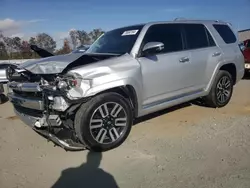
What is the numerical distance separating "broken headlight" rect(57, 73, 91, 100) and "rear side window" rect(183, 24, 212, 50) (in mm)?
2426

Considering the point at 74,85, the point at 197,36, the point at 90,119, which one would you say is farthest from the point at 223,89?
the point at 74,85

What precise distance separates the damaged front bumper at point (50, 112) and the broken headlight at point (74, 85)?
0.33 ft

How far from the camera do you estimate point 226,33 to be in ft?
21.1

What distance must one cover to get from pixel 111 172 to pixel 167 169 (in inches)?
26.9

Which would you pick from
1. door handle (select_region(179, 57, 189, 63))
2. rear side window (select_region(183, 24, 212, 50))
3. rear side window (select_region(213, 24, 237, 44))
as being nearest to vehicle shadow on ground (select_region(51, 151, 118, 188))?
door handle (select_region(179, 57, 189, 63))

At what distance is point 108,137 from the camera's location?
4188mm

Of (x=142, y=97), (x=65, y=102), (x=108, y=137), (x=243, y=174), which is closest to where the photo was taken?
(x=243, y=174)

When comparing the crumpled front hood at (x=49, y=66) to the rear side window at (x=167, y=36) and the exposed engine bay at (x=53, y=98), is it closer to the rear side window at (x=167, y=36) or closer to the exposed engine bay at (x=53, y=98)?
the exposed engine bay at (x=53, y=98)

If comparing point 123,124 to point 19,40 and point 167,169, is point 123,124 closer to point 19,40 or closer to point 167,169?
point 167,169

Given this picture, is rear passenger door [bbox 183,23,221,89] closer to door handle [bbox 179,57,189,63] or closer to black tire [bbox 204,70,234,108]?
door handle [bbox 179,57,189,63]

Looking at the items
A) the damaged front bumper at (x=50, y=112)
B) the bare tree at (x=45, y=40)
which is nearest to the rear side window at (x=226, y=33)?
the damaged front bumper at (x=50, y=112)

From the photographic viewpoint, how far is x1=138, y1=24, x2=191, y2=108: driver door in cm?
458

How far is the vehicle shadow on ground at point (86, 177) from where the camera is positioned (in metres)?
3.23

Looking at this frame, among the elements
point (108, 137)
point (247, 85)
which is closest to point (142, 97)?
point (108, 137)
